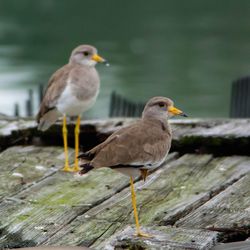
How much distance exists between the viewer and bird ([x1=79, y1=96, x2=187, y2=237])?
4871 mm

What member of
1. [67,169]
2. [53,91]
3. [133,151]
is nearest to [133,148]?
[133,151]

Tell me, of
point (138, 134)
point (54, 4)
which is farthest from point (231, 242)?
point (54, 4)

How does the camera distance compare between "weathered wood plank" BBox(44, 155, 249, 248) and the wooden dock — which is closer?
the wooden dock

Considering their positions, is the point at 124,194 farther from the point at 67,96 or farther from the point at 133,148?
the point at 67,96

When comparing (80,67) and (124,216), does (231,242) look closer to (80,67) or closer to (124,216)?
(124,216)

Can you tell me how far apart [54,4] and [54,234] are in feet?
75.0

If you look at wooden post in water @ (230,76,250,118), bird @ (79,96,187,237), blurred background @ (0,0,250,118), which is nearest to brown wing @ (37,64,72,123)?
bird @ (79,96,187,237)

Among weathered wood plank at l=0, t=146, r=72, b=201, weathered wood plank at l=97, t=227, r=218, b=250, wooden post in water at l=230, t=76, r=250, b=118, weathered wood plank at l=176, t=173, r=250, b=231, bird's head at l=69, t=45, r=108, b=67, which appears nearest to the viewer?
weathered wood plank at l=97, t=227, r=218, b=250

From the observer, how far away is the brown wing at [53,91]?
702cm

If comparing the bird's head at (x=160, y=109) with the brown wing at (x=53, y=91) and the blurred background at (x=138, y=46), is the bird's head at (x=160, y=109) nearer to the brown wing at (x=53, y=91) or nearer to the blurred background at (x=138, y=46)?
the brown wing at (x=53, y=91)

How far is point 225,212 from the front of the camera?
17.1ft

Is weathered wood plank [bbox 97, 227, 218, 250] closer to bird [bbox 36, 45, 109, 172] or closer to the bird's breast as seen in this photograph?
bird [bbox 36, 45, 109, 172]

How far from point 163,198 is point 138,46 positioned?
56.1 ft

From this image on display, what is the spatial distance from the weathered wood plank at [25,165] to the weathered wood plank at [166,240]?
127cm
